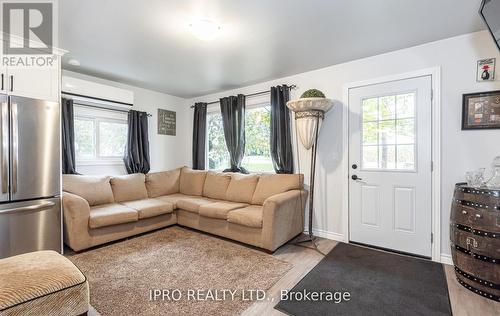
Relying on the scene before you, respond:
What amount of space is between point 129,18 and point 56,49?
3.69ft

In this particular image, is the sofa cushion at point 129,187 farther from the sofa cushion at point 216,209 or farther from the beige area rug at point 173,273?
the sofa cushion at point 216,209

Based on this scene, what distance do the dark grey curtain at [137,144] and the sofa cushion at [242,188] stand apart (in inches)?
64.3

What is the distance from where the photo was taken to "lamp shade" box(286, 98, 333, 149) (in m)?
2.83

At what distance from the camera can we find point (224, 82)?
391 cm

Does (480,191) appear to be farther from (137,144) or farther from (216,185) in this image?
(137,144)

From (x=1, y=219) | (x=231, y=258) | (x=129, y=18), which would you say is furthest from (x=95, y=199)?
(x=129, y=18)

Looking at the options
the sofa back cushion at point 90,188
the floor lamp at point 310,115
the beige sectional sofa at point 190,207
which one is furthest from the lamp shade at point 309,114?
the sofa back cushion at point 90,188

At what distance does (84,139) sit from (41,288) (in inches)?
114

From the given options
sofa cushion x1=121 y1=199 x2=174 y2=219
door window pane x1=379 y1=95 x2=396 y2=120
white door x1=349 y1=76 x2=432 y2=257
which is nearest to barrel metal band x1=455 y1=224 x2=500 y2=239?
white door x1=349 y1=76 x2=432 y2=257

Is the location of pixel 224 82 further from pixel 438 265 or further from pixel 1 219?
pixel 438 265

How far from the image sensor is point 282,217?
2807 mm

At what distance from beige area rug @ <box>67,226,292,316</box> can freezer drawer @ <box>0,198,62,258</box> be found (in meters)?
0.36

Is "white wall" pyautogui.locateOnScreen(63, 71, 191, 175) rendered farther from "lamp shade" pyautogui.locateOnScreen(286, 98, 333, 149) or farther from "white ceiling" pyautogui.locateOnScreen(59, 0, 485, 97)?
"lamp shade" pyautogui.locateOnScreen(286, 98, 333, 149)

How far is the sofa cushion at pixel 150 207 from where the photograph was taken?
3221 millimetres
